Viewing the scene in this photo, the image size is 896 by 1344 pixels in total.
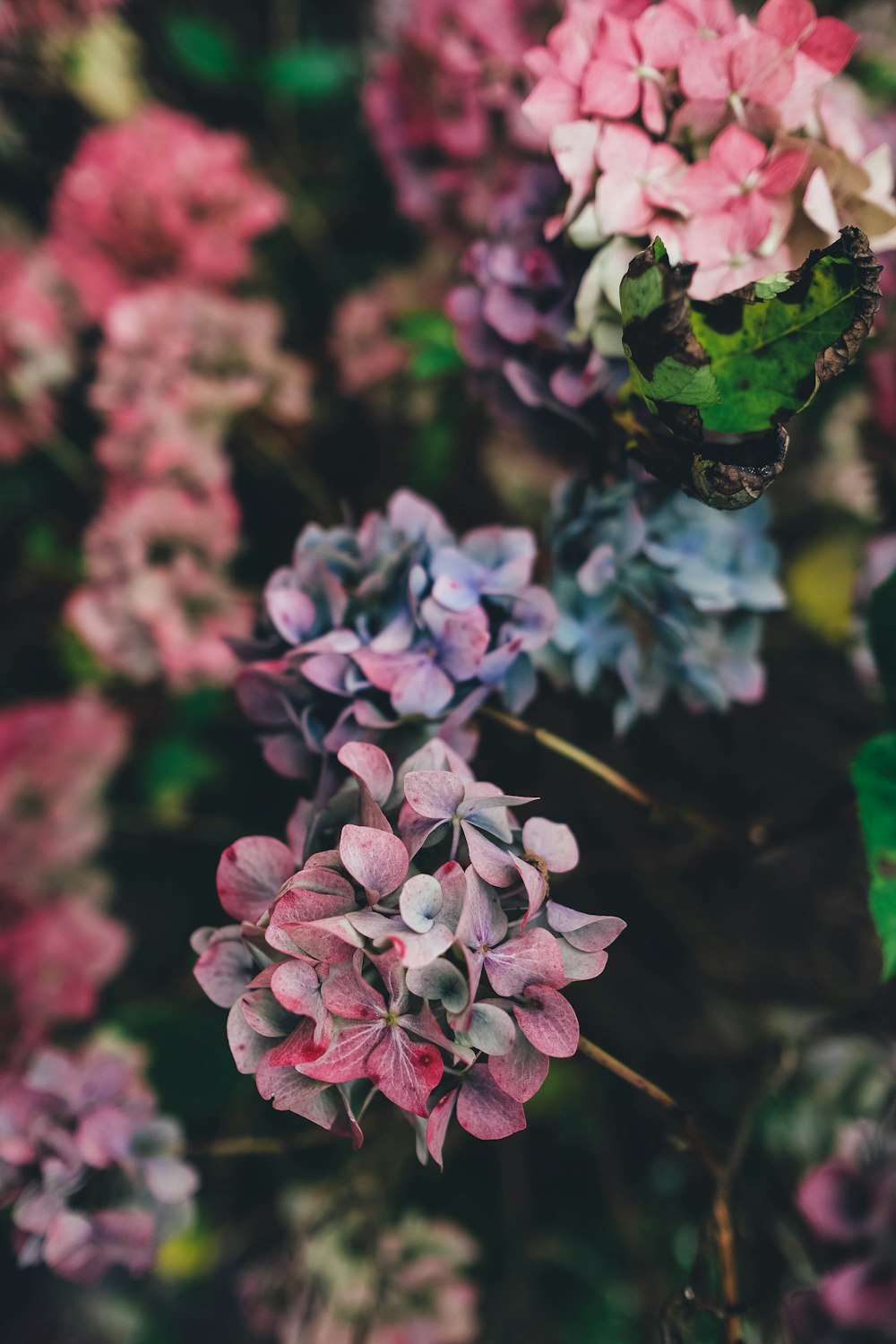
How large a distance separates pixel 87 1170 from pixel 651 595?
362 millimetres

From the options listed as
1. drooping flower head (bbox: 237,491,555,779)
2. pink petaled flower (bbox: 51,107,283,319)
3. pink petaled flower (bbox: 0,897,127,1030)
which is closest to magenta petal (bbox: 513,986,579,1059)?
drooping flower head (bbox: 237,491,555,779)

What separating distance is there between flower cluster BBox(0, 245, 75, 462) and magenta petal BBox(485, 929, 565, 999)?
59 centimetres

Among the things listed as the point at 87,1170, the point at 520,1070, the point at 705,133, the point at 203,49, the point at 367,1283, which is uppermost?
the point at 705,133

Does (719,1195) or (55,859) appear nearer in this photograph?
(719,1195)

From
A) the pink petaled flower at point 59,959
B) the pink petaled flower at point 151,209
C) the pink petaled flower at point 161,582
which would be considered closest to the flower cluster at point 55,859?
the pink petaled flower at point 59,959

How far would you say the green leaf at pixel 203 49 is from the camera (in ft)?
2.31

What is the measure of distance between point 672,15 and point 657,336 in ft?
0.49

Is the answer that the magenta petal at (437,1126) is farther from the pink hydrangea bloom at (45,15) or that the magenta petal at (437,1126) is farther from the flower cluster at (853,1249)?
the pink hydrangea bloom at (45,15)

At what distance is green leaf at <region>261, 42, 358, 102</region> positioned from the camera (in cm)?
69

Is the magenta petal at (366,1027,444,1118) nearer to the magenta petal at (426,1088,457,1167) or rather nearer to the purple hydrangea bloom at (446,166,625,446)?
the magenta petal at (426,1088,457,1167)

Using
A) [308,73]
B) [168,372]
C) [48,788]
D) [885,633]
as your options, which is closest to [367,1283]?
[48,788]

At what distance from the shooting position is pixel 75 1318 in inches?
30.4

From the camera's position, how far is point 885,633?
15.0 inches

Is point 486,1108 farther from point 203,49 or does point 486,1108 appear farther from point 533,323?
point 203,49
